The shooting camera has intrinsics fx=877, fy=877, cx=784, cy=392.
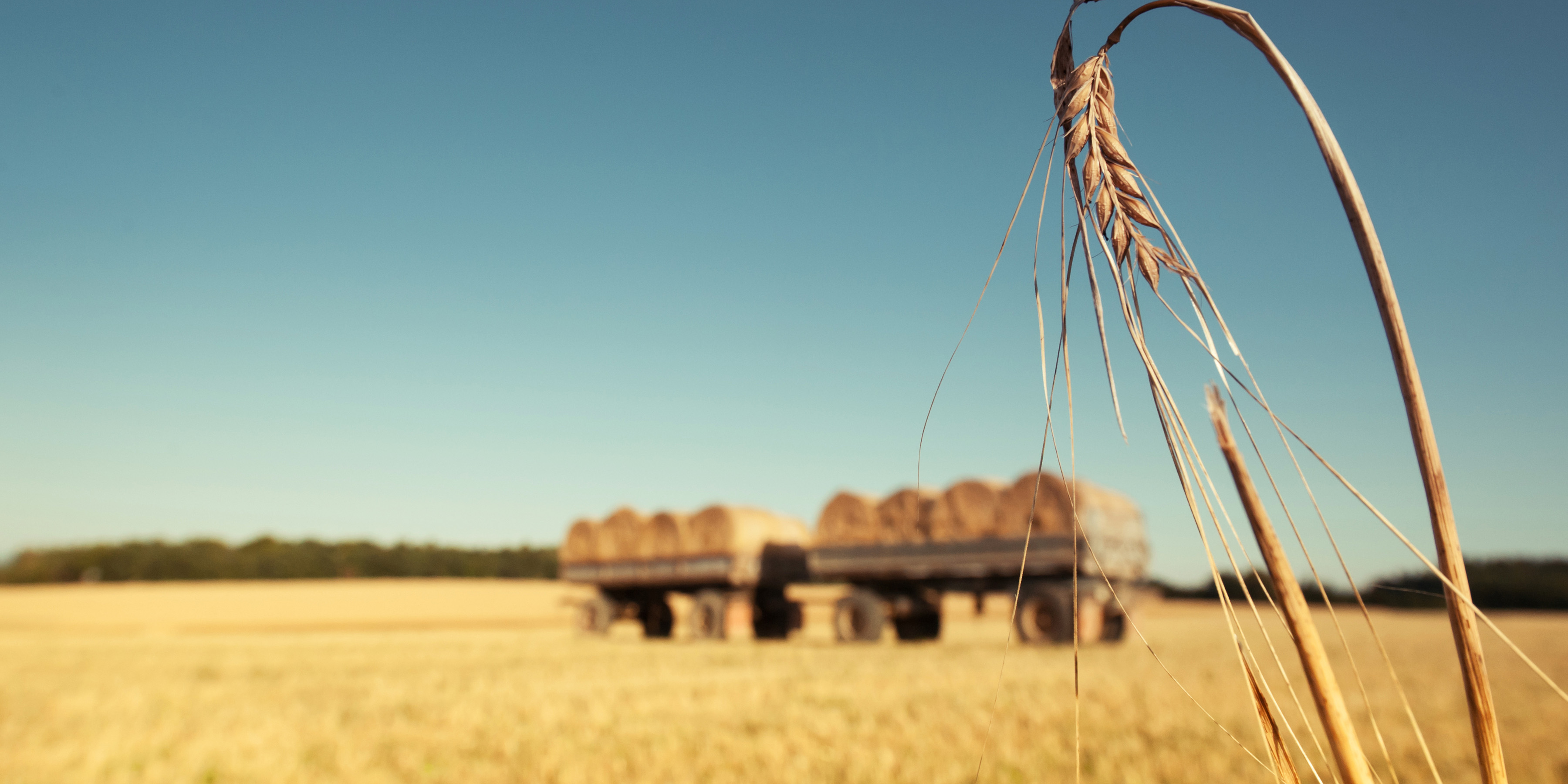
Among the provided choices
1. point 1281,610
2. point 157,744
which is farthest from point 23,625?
point 1281,610

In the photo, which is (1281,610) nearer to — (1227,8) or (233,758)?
(1227,8)

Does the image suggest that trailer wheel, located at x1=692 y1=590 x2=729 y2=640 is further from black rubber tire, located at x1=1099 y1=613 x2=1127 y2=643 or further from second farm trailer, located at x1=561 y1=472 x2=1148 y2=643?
black rubber tire, located at x1=1099 y1=613 x2=1127 y2=643

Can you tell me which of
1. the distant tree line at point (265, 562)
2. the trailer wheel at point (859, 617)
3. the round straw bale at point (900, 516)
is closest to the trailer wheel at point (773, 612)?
the trailer wheel at point (859, 617)

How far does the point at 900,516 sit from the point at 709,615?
16.6ft

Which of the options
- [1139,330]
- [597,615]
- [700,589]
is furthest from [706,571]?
[1139,330]

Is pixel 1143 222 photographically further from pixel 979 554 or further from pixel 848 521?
pixel 848 521

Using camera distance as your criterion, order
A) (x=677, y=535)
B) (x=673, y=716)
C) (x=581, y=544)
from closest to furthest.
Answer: (x=673, y=716), (x=677, y=535), (x=581, y=544)

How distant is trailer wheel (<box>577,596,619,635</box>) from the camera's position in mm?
19719

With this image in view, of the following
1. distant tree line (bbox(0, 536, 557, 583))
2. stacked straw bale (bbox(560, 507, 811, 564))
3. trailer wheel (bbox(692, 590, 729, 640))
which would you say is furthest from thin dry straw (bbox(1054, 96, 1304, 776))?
distant tree line (bbox(0, 536, 557, 583))

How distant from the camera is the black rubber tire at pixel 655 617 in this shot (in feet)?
66.6

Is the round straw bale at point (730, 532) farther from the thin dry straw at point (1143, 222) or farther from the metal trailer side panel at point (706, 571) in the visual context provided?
the thin dry straw at point (1143, 222)

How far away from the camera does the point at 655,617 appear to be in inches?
808

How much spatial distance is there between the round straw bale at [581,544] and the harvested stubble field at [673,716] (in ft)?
18.3

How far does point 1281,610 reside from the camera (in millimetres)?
869
